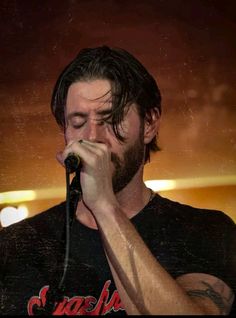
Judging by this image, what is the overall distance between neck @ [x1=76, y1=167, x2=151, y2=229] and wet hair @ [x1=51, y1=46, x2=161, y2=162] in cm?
9

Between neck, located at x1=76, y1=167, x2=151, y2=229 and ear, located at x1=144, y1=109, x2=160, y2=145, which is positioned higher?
ear, located at x1=144, y1=109, x2=160, y2=145

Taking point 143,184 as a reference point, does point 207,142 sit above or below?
above

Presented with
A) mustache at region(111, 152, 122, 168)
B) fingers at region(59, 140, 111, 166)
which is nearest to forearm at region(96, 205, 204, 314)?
fingers at region(59, 140, 111, 166)

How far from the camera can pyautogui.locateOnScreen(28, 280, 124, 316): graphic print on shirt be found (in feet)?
3.98

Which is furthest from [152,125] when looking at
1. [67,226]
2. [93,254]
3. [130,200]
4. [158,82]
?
[67,226]

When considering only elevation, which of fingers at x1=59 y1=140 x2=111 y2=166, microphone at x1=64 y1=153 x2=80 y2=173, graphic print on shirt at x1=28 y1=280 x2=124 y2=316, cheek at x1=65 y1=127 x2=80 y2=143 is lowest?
graphic print on shirt at x1=28 y1=280 x2=124 y2=316

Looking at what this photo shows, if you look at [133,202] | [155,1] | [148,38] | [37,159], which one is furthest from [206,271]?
[155,1]

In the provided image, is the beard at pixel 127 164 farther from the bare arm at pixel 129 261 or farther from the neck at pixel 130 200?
the bare arm at pixel 129 261

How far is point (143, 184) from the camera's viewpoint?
1.40 metres

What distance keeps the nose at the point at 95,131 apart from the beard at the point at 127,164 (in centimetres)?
6

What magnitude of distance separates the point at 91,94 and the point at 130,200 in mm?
336

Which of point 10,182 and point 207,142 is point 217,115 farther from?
point 10,182

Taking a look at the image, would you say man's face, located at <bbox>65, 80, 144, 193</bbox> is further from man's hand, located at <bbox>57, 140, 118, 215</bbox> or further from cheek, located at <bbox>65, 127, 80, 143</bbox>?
man's hand, located at <bbox>57, 140, 118, 215</bbox>

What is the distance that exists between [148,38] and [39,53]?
0.37m
